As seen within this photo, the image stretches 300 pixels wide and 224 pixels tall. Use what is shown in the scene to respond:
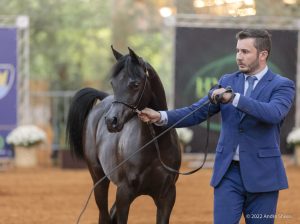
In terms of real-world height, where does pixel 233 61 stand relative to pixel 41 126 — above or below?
above

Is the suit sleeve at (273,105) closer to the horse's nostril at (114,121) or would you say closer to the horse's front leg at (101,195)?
the horse's nostril at (114,121)

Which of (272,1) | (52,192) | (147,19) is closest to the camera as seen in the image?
(52,192)

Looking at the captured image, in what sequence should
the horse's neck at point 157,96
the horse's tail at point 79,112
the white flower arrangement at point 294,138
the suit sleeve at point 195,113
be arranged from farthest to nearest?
the white flower arrangement at point 294,138 < the horse's tail at point 79,112 < the horse's neck at point 157,96 < the suit sleeve at point 195,113

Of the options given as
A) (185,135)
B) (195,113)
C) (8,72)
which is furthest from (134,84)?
(8,72)

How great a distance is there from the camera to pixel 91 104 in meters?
8.27

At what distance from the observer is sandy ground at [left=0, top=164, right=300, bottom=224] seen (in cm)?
919

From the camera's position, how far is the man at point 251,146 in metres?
4.78

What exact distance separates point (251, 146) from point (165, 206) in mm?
1585

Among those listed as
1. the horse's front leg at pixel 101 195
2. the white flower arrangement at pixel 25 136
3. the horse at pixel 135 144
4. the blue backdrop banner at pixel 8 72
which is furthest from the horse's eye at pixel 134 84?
the white flower arrangement at pixel 25 136

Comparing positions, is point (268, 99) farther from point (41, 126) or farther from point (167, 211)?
point (41, 126)

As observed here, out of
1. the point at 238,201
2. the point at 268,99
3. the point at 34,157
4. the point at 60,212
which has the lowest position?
the point at 34,157

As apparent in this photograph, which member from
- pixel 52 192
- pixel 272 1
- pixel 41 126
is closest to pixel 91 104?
pixel 52 192

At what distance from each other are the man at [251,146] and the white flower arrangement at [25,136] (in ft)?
A: 40.3

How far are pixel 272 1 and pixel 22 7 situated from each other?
9270 mm
